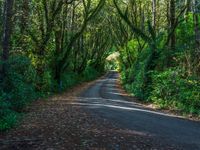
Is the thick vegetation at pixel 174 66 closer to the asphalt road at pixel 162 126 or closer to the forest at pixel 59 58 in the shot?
the forest at pixel 59 58

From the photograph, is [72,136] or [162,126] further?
[162,126]

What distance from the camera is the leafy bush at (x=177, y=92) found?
69.5 feet

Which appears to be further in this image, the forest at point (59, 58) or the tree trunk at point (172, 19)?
the tree trunk at point (172, 19)

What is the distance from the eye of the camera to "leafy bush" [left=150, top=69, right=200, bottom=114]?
21172 mm

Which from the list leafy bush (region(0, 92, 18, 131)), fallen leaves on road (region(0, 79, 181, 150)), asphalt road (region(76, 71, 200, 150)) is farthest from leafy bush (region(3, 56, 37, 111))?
asphalt road (region(76, 71, 200, 150))

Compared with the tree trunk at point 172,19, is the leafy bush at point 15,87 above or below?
below

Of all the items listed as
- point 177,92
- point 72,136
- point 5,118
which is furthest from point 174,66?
point 72,136

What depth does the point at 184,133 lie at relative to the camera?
577 inches

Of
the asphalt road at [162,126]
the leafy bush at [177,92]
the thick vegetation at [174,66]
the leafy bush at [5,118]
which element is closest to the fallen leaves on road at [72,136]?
the leafy bush at [5,118]

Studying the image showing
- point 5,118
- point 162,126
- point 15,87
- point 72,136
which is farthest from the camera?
point 15,87

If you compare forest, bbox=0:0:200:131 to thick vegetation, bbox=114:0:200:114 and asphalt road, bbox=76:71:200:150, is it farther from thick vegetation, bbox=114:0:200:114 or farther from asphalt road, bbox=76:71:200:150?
asphalt road, bbox=76:71:200:150

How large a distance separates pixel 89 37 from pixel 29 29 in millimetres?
37017

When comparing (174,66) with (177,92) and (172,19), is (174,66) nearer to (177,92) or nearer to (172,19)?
(172,19)

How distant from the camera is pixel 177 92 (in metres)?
23.4
